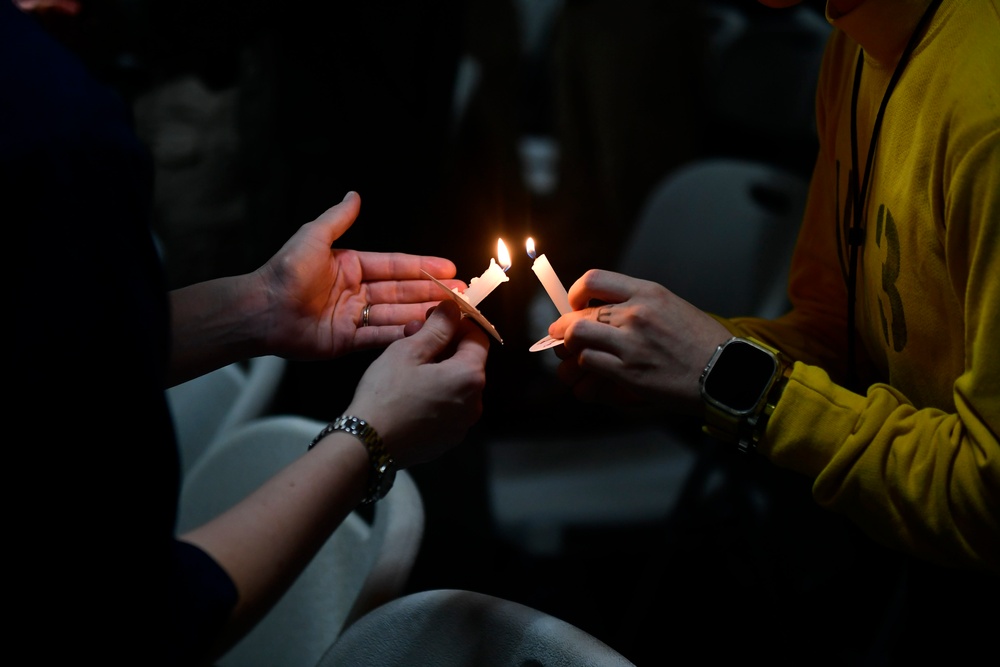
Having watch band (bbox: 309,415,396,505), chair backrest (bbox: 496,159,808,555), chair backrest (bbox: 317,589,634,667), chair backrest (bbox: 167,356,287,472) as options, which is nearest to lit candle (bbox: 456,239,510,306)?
watch band (bbox: 309,415,396,505)

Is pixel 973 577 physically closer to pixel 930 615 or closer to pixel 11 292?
pixel 930 615

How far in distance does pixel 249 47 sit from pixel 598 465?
1.07 metres

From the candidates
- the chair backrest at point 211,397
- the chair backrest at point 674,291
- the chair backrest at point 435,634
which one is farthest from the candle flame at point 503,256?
the chair backrest at point 674,291

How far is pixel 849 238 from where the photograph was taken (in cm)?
87

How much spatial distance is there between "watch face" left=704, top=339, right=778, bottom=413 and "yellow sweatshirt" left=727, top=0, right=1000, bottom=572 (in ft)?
0.08

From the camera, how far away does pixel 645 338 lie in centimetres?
81

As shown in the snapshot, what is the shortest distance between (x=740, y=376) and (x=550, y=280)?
22 cm

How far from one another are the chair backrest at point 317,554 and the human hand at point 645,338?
284 millimetres

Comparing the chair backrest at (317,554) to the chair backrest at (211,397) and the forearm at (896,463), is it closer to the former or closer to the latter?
the chair backrest at (211,397)

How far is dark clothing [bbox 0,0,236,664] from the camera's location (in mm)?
500

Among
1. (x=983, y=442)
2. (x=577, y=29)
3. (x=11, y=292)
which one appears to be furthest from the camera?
(x=577, y=29)

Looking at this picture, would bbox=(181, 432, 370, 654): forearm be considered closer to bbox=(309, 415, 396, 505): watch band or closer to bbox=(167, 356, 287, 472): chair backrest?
bbox=(309, 415, 396, 505): watch band

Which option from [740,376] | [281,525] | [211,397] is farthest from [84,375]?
[211,397]

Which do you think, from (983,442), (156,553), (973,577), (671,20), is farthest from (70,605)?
(671,20)
